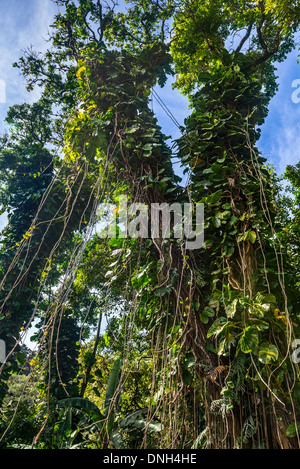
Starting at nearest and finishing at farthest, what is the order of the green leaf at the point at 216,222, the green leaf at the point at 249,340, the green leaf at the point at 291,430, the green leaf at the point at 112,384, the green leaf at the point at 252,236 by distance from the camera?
the green leaf at the point at 291,430 → the green leaf at the point at 249,340 → the green leaf at the point at 252,236 → the green leaf at the point at 216,222 → the green leaf at the point at 112,384

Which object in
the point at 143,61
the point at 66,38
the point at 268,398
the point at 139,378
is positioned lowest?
the point at 268,398

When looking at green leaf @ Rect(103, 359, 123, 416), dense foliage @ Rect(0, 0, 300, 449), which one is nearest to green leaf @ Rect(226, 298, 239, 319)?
dense foliage @ Rect(0, 0, 300, 449)

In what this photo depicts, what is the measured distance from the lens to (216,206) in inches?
76.2

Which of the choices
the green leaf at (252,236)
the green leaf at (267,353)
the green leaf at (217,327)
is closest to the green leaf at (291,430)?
the green leaf at (267,353)

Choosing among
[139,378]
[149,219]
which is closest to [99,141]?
[149,219]

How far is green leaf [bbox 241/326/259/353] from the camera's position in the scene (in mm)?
1345

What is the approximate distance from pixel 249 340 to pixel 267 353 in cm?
9

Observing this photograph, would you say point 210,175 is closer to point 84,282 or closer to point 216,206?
point 216,206

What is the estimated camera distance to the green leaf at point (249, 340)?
A: 134cm

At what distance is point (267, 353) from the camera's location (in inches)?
52.1

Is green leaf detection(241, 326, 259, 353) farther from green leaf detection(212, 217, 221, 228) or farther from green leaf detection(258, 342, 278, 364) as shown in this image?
green leaf detection(212, 217, 221, 228)

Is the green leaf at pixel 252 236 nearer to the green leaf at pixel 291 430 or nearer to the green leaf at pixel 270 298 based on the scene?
the green leaf at pixel 270 298

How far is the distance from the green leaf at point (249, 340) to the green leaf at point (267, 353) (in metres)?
0.04
